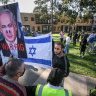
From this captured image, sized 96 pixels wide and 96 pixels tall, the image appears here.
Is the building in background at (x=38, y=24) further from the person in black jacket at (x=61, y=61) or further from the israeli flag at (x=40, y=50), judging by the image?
the person in black jacket at (x=61, y=61)

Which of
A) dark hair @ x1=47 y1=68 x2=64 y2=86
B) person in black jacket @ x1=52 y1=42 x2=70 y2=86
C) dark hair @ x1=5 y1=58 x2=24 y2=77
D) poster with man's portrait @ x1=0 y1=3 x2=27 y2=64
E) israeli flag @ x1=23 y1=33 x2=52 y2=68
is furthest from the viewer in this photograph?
israeli flag @ x1=23 y1=33 x2=52 y2=68

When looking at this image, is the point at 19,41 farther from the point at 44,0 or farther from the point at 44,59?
the point at 44,0

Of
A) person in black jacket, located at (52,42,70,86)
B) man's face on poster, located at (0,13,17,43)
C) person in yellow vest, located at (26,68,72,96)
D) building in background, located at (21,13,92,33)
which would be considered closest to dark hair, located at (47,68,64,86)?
person in yellow vest, located at (26,68,72,96)

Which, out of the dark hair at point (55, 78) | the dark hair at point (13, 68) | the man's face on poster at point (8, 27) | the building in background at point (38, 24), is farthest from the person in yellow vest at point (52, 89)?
A: the building in background at point (38, 24)

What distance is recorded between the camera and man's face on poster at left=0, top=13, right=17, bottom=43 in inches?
79.4

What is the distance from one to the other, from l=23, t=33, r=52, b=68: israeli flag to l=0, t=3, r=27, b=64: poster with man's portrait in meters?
0.32

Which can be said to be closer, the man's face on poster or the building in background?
the man's face on poster

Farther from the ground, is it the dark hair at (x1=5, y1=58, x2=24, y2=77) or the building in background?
the building in background

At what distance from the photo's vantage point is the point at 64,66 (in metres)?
2.12

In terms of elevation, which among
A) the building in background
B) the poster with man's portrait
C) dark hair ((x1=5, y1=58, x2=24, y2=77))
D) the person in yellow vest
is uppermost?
the building in background

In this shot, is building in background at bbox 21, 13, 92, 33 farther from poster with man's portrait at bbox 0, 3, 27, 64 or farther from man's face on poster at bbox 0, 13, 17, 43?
man's face on poster at bbox 0, 13, 17, 43

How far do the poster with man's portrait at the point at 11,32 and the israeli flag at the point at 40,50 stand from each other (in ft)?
1.06

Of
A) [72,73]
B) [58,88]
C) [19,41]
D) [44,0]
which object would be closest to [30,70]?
[72,73]

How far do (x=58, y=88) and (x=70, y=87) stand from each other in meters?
2.13
